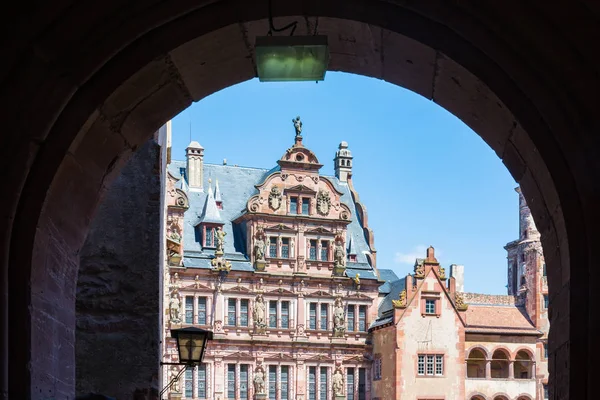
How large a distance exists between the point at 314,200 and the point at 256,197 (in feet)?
8.94

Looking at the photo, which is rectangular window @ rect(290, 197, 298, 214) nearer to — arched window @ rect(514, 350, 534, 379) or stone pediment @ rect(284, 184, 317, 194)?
stone pediment @ rect(284, 184, 317, 194)

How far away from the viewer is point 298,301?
157ft

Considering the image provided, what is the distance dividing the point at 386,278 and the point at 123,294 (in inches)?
1743

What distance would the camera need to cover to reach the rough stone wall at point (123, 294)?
917cm

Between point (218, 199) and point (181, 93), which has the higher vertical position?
point (218, 199)

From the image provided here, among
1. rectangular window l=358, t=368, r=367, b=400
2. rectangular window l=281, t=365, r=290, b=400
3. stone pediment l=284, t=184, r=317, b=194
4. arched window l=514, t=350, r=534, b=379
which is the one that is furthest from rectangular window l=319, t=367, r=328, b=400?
arched window l=514, t=350, r=534, b=379

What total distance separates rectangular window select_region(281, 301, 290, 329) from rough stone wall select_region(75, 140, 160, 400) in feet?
125

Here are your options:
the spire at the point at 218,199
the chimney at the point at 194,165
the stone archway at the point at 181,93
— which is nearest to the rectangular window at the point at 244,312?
the spire at the point at 218,199

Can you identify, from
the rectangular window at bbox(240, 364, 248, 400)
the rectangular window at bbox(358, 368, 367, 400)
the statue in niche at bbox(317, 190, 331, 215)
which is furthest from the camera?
the statue in niche at bbox(317, 190, 331, 215)

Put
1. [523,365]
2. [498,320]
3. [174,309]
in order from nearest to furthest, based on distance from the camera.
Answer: [174,309] < [498,320] < [523,365]

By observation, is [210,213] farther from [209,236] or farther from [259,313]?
[259,313]

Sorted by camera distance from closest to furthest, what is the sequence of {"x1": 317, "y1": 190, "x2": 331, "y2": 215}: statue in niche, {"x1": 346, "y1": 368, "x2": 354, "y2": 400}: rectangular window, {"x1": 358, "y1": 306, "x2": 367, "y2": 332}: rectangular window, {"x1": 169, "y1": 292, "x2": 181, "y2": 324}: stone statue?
{"x1": 169, "y1": 292, "x2": 181, "y2": 324}: stone statue < {"x1": 346, "y1": 368, "x2": 354, "y2": 400}: rectangular window < {"x1": 317, "y1": 190, "x2": 331, "y2": 215}: statue in niche < {"x1": 358, "y1": 306, "x2": 367, "y2": 332}: rectangular window

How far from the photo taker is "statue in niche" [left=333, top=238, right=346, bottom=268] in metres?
48.5

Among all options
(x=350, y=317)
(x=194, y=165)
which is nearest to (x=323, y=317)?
(x=350, y=317)
